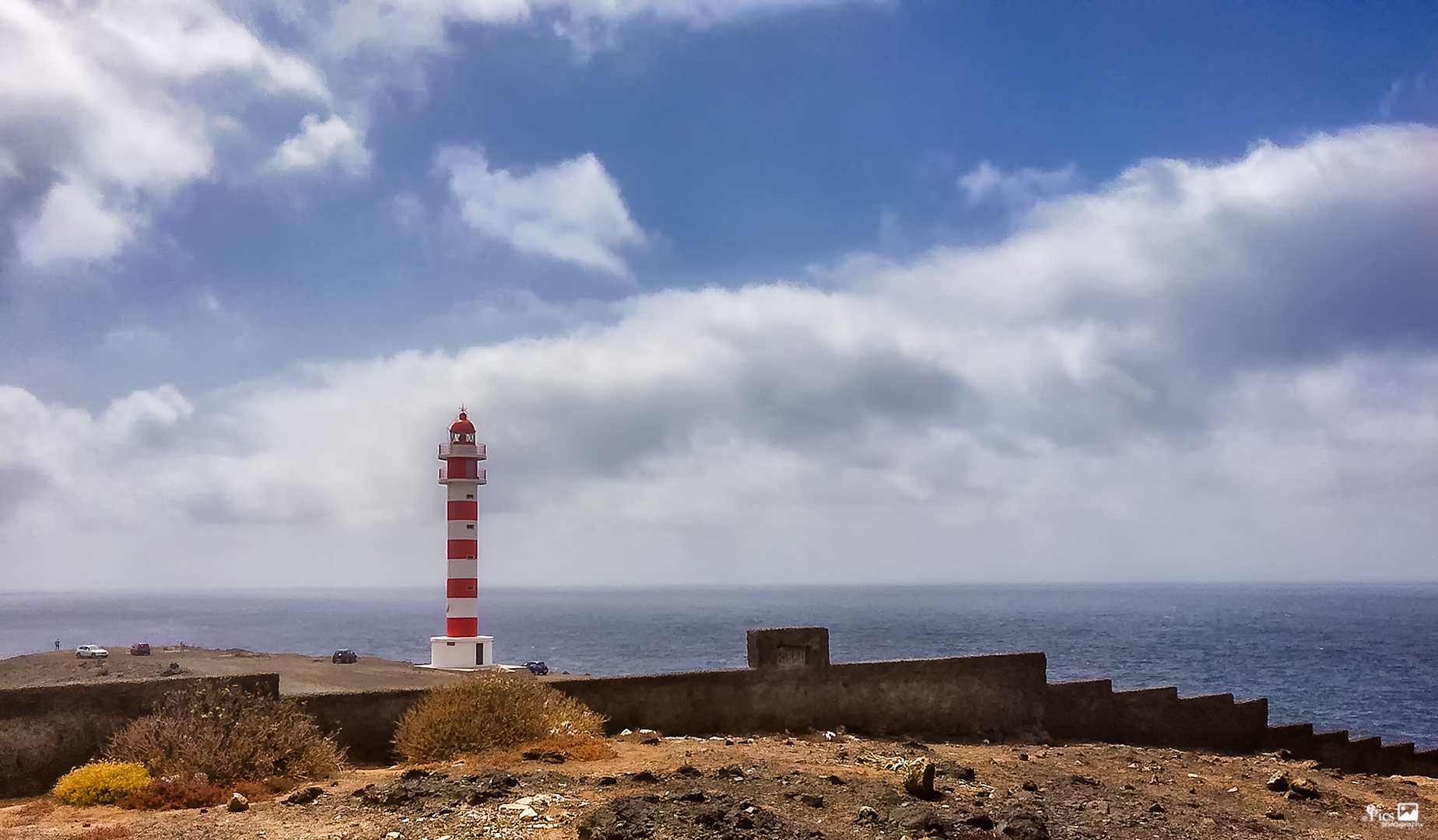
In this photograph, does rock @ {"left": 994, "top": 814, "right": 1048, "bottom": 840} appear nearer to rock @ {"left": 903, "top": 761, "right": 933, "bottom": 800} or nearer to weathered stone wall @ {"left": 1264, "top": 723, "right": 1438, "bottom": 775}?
rock @ {"left": 903, "top": 761, "right": 933, "bottom": 800}

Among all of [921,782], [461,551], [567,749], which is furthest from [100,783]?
[461,551]

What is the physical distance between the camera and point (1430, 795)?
14789 millimetres

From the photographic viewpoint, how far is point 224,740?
11484mm

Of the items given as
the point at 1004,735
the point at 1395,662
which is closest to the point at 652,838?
the point at 1004,735

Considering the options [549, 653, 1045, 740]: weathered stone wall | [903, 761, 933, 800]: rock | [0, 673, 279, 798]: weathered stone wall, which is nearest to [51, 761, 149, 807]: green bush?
[0, 673, 279, 798]: weathered stone wall

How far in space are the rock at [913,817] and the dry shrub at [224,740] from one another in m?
6.54

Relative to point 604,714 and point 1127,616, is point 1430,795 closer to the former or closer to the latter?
point 604,714

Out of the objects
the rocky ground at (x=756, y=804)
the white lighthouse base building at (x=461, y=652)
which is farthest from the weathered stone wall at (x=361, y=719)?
the white lighthouse base building at (x=461, y=652)

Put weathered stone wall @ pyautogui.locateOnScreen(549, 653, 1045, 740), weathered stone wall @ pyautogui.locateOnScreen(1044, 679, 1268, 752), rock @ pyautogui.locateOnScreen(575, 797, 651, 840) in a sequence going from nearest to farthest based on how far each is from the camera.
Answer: rock @ pyautogui.locateOnScreen(575, 797, 651, 840), weathered stone wall @ pyautogui.locateOnScreen(549, 653, 1045, 740), weathered stone wall @ pyautogui.locateOnScreen(1044, 679, 1268, 752)

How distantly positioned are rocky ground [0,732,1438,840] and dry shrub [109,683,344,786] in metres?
0.62

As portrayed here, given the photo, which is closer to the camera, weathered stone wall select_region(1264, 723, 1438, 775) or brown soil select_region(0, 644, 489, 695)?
weathered stone wall select_region(1264, 723, 1438, 775)

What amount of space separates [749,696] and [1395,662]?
7876 centimetres

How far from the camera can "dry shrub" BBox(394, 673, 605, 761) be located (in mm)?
12812

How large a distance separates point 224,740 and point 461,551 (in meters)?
24.1
